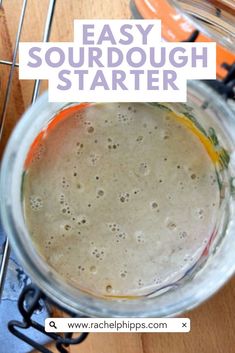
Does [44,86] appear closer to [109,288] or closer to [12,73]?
[12,73]

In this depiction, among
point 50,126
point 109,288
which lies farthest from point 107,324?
point 50,126

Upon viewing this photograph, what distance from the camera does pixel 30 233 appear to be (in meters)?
0.44

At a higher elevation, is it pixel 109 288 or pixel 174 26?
pixel 174 26

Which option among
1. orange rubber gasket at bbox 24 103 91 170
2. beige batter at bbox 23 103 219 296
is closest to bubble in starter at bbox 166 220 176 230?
beige batter at bbox 23 103 219 296

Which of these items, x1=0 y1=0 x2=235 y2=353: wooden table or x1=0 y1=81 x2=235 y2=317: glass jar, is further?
x1=0 y1=0 x2=235 y2=353: wooden table

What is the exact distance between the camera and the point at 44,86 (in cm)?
51

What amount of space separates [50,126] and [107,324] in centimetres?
15

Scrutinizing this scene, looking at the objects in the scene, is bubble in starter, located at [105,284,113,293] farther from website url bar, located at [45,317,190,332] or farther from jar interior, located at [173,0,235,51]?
jar interior, located at [173,0,235,51]

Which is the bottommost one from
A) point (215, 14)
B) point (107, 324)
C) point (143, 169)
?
point (107, 324)

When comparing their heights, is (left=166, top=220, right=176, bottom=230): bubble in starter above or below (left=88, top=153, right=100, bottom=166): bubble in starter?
below

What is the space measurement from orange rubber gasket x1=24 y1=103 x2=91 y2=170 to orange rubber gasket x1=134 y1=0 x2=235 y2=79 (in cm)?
7

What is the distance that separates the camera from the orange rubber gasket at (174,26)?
1.39 feet

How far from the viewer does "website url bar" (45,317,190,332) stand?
1.50 ft

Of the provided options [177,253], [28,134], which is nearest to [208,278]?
[177,253]
